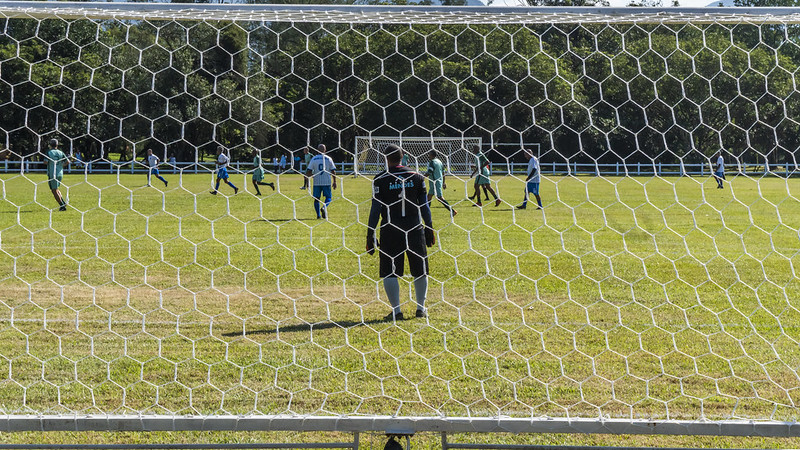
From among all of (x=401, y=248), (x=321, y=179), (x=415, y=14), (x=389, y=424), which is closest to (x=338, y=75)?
(x=415, y=14)

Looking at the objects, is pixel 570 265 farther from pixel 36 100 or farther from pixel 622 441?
pixel 36 100

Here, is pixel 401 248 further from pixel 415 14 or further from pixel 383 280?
pixel 415 14

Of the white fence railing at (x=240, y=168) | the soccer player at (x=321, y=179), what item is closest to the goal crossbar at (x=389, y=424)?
the white fence railing at (x=240, y=168)

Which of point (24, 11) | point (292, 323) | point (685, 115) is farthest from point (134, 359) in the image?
point (685, 115)

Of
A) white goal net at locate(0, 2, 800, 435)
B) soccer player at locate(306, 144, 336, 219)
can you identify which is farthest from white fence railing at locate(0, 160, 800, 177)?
soccer player at locate(306, 144, 336, 219)

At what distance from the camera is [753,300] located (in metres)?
7.52

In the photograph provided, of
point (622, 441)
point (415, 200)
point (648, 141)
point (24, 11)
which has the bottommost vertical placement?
point (622, 441)

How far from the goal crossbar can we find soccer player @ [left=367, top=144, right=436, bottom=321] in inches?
121

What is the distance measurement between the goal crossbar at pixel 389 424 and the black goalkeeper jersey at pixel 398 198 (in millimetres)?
3201

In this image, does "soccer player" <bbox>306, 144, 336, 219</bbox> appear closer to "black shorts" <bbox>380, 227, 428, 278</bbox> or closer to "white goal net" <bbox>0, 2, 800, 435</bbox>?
"white goal net" <bbox>0, 2, 800, 435</bbox>

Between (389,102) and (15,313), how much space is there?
4.11 m

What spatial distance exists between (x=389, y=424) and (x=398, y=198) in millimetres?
3501

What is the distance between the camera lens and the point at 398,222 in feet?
21.6

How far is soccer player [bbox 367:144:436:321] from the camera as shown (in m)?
6.37
